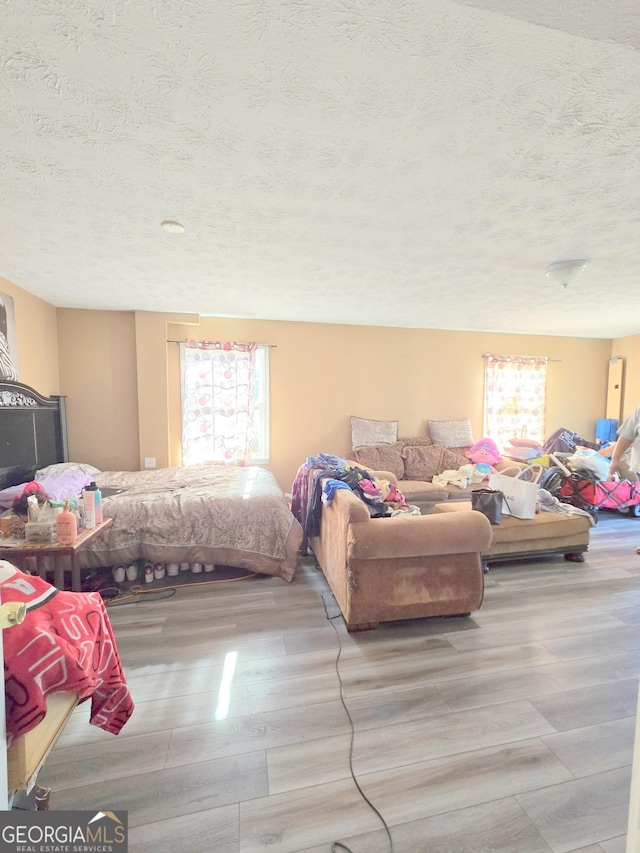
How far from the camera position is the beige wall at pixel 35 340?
3.05m

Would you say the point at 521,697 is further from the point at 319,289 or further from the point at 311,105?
the point at 319,289

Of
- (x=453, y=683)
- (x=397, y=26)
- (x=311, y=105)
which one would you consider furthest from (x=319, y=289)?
(x=453, y=683)

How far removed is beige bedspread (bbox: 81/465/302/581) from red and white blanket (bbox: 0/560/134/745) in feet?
4.81

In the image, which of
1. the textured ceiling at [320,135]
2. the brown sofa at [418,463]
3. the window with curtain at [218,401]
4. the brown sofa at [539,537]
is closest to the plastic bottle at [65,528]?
the textured ceiling at [320,135]

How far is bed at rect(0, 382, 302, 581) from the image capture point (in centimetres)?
254

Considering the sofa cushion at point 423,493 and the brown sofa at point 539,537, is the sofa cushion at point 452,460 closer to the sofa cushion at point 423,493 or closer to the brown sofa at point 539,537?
the sofa cushion at point 423,493

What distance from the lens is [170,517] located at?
2.61m

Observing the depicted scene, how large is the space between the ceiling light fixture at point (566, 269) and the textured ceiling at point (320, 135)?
86mm

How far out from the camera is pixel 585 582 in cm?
266

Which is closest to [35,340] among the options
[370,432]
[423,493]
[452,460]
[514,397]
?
[370,432]

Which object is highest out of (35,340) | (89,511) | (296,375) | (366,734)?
(35,340)

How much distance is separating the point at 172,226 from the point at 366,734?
105 inches

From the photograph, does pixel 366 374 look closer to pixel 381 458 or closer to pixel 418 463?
pixel 381 458

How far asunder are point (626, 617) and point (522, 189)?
261 centimetres
